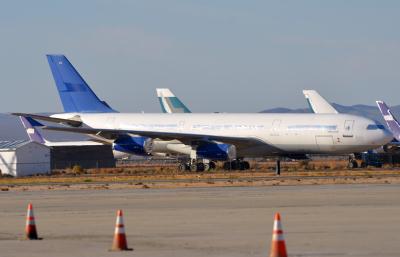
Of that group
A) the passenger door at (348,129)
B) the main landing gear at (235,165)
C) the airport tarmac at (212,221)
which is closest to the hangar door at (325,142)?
the passenger door at (348,129)

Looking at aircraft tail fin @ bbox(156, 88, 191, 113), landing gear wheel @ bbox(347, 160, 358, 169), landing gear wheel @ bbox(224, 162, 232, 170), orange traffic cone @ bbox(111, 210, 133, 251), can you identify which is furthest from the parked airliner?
orange traffic cone @ bbox(111, 210, 133, 251)

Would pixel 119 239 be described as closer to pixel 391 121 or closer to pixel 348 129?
pixel 348 129

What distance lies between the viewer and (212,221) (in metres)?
26.8

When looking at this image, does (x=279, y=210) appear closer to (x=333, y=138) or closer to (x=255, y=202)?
(x=255, y=202)

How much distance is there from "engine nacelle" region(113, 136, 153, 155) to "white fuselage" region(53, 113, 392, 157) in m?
1.67

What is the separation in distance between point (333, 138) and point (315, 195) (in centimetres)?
3324

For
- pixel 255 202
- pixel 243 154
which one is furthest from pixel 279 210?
pixel 243 154

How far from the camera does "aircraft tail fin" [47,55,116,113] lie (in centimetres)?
8425

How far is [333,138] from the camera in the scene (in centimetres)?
7131

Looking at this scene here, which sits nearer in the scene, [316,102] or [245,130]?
[245,130]

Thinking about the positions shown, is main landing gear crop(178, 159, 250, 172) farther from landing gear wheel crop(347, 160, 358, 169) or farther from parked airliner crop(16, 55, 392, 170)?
landing gear wheel crop(347, 160, 358, 169)

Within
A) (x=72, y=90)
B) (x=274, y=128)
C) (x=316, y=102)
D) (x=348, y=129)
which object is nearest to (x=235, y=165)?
(x=274, y=128)

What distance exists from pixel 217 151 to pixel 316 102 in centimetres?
3638

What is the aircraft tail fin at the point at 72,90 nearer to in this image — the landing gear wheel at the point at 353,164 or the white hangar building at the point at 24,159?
the white hangar building at the point at 24,159
